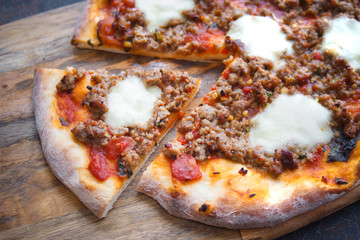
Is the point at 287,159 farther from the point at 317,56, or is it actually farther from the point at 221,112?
the point at 317,56

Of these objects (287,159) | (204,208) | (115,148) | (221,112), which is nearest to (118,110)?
(115,148)

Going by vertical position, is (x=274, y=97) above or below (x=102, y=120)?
above

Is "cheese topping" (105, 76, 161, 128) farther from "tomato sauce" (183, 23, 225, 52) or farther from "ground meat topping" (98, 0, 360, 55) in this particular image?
"tomato sauce" (183, 23, 225, 52)

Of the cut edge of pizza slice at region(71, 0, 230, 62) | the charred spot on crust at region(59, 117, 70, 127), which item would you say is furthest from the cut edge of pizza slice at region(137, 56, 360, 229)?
the cut edge of pizza slice at region(71, 0, 230, 62)

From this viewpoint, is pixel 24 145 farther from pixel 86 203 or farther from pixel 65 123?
pixel 86 203

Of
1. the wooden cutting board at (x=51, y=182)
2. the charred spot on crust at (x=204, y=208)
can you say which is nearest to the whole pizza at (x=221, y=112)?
the charred spot on crust at (x=204, y=208)

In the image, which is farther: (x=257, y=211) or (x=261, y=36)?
(x=261, y=36)

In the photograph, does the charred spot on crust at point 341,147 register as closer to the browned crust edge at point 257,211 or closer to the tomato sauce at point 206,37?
the browned crust edge at point 257,211
